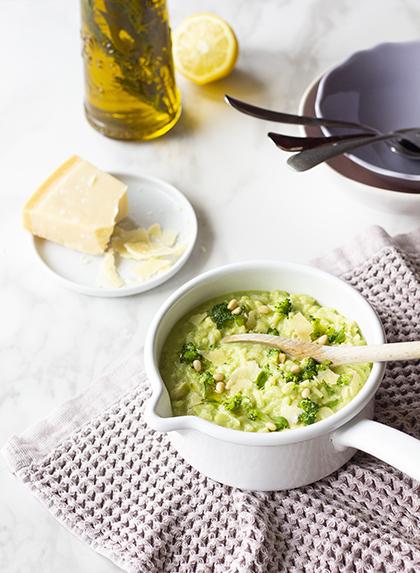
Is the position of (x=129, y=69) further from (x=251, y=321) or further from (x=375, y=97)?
(x=251, y=321)

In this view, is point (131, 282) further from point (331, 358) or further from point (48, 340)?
point (331, 358)

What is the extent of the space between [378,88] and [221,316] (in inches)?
28.3

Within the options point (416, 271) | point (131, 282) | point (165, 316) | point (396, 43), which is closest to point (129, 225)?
point (131, 282)

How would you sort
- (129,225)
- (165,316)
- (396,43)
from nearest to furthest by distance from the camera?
1. (165,316)
2. (129,225)
3. (396,43)

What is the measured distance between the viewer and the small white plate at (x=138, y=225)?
161cm

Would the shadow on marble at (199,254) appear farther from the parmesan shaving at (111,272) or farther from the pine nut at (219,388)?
the pine nut at (219,388)

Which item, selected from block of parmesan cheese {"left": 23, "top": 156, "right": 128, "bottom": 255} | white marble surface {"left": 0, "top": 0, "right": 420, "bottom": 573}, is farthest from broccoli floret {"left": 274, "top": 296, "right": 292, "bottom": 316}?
block of parmesan cheese {"left": 23, "top": 156, "right": 128, "bottom": 255}

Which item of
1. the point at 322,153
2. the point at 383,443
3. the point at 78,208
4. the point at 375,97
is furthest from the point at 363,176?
the point at 383,443

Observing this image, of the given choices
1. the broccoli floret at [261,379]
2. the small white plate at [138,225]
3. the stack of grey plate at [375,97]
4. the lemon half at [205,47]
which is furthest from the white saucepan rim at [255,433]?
the lemon half at [205,47]

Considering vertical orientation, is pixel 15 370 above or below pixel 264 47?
below

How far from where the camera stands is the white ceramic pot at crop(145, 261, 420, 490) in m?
1.18

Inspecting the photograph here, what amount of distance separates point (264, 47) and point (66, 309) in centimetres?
83

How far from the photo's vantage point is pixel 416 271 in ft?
5.13

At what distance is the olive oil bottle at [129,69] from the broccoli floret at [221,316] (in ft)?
1.89
